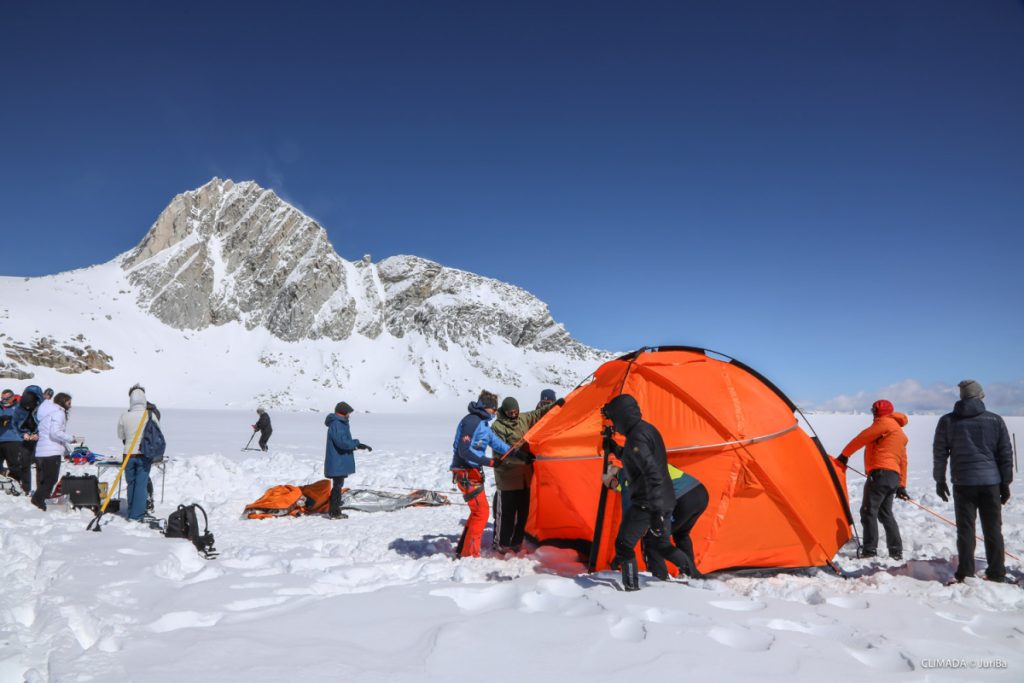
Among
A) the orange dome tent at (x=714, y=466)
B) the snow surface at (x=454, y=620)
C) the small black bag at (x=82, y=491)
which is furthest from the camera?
the small black bag at (x=82, y=491)

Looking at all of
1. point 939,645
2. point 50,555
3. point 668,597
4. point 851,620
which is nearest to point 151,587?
point 50,555

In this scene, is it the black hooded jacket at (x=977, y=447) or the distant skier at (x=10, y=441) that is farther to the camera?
the distant skier at (x=10, y=441)

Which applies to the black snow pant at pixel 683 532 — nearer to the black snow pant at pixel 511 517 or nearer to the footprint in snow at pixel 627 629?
the footprint in snow at pixel 627 629

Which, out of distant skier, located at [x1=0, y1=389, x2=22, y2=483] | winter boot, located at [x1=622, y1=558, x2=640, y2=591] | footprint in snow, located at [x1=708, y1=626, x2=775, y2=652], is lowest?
footprint in snow, located at [x1=708, y1=626, x2=775, y2=652]

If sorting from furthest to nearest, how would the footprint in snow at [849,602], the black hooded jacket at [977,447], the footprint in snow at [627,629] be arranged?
the black hooded jacket at [977,447] < the footprint in snow at [849,602] < the footprint in snow at [627,629]

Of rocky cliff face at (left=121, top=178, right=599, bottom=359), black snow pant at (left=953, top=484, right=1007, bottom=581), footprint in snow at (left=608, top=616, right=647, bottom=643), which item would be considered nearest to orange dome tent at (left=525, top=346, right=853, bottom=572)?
black snow pant at (left=953, top=484, right=1007, bottom=581)

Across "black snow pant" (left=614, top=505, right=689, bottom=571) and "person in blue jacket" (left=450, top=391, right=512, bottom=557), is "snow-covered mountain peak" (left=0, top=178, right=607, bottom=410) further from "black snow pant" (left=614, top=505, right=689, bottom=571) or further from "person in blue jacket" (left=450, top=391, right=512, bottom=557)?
"black snow pant" (left=614, top=505, right=689, bottom=571)

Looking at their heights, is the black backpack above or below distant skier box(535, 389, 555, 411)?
below

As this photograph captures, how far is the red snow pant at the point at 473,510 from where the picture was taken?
21.0 ft

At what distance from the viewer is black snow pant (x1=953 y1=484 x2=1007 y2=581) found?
5.34 meters

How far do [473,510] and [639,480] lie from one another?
2360 millimetres

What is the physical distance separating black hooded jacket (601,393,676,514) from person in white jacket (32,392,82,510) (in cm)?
870

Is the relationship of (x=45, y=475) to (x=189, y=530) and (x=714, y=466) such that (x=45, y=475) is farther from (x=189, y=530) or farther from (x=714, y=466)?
(x=714, y=466)

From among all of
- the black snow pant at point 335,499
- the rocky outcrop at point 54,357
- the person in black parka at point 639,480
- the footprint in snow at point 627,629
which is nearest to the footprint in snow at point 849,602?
the person in black parka at point 639,480
